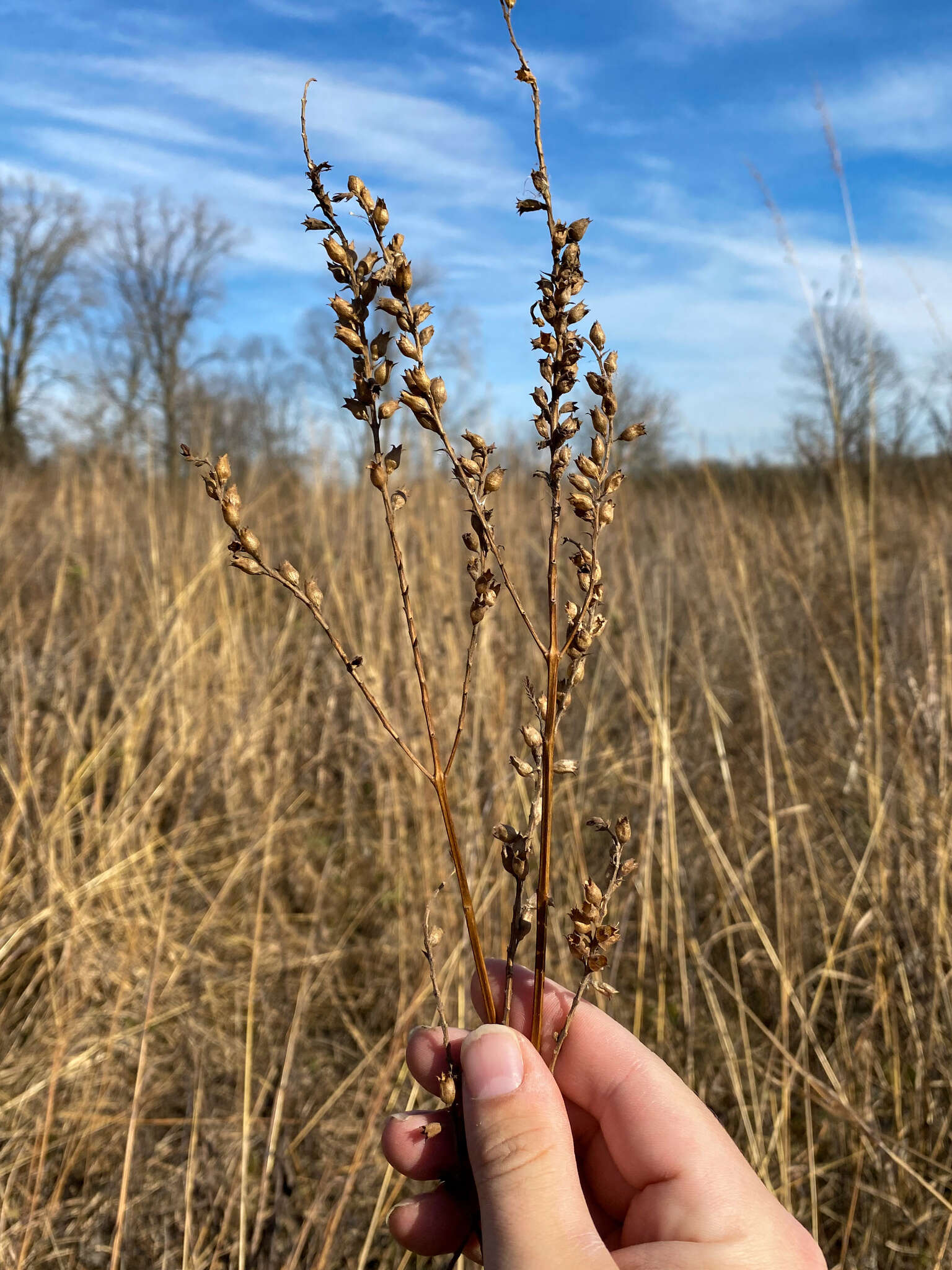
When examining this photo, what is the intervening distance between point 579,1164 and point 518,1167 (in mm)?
393

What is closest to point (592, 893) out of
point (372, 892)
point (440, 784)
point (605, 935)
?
point (605, 935)

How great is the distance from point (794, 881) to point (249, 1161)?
1.41m

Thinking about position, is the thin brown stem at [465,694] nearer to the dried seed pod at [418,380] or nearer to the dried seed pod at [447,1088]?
the dried seed pod at [418,380]

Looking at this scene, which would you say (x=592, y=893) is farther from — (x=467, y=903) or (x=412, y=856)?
(x=412, y=856)

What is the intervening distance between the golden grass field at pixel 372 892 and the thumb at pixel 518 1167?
768 millimetres

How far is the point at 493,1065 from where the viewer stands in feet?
2.27

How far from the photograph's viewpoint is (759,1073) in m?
1.80

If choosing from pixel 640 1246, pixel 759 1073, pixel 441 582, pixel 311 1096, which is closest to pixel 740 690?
pixel 441 582

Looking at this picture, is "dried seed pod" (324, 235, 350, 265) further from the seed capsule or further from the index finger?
the index finger

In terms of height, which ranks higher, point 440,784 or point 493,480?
point 493,480

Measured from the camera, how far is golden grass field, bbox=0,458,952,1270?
159 cm

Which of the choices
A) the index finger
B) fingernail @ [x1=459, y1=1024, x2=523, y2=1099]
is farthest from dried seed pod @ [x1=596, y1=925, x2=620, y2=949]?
the index finger

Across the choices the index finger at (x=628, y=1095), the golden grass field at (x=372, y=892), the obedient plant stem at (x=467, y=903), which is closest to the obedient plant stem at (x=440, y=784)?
the obedient plant stem at (x=467, y=903)

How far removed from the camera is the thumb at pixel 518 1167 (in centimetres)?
68
